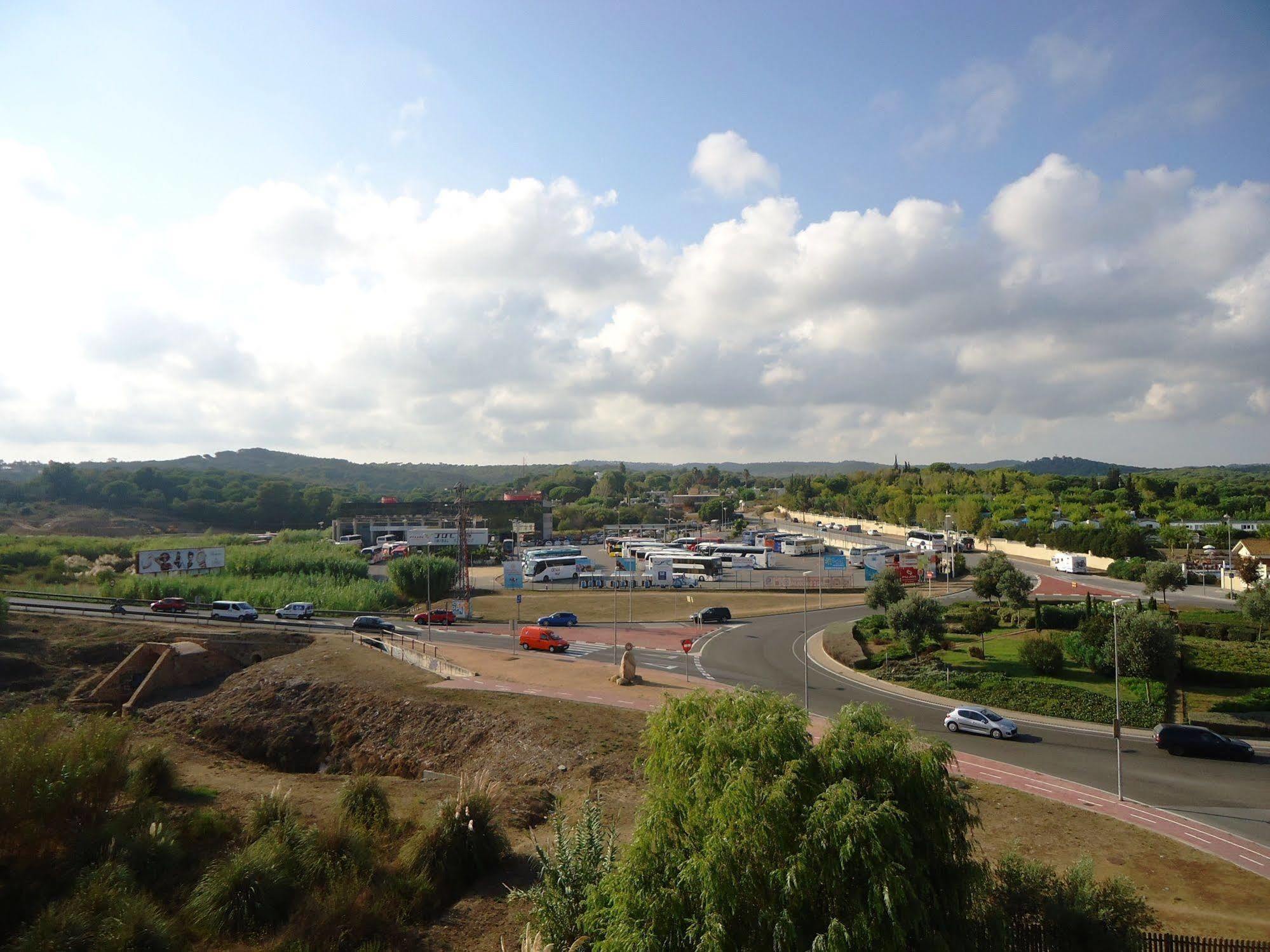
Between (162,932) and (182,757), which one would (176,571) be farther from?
(162,932)

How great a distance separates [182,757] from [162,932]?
1699 centimetres

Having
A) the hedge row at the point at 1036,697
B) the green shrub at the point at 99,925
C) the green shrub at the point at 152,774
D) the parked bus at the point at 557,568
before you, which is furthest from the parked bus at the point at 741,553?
the green shrub at the point at 99,925

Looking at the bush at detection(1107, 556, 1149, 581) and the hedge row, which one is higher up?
the bush at detection(1107, 556, 1149, 581)

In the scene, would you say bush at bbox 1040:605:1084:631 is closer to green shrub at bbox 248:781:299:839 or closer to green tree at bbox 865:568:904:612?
green tree at bbox 865:568:904:612

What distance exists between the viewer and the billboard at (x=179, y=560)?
219 feet

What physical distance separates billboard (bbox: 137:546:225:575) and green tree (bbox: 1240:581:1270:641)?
8181cm

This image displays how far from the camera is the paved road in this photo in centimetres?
2027

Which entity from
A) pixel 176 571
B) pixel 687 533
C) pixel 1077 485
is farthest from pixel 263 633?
pixel 1077 485

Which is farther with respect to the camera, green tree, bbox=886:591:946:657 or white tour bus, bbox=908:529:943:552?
white tour bus, bbox=908:529:943:552

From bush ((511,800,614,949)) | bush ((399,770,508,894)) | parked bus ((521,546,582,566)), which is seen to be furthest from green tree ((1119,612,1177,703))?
parked bus ((521,546,582,566))

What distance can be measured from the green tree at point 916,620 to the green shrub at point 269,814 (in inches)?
1136

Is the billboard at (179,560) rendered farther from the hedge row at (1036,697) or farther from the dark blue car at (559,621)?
the hedge row at (1036,697)

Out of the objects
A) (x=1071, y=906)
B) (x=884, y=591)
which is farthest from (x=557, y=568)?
(x=1071, y=906)

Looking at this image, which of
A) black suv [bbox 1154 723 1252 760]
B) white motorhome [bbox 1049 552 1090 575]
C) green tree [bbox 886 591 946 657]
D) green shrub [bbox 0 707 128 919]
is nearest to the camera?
green shrub [bbox 0 707 128 919]
